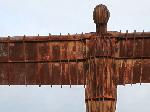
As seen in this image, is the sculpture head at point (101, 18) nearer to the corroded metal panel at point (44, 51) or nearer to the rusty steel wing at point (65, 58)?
the rusty steel wing at point (65, 58)

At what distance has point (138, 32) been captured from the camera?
13469 millimetres

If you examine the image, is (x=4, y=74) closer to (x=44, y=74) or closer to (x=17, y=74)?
(x=17, y=74)

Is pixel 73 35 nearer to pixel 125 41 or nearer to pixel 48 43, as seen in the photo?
pixel 48 43

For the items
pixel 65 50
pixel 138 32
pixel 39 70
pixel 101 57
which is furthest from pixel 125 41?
pixel 39 70

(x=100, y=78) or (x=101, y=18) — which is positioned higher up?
(x=101, y=18)

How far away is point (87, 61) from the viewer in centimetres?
1274

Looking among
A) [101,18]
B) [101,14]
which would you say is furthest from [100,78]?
[101,14]

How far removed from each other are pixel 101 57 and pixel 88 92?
1431mm

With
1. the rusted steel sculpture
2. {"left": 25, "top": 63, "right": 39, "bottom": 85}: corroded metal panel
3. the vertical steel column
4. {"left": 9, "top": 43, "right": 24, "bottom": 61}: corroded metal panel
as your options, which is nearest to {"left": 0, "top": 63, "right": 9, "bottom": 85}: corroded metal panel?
the rusted steel sculpture

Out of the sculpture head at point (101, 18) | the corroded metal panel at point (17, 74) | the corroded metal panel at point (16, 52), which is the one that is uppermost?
the sculpture head at point (101, 18)

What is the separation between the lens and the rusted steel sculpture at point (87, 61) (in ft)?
40.3

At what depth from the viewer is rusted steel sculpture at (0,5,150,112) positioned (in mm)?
12289

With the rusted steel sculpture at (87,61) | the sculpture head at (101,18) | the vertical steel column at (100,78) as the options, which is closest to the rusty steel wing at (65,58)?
the rusted steel sculpture at (87,61)

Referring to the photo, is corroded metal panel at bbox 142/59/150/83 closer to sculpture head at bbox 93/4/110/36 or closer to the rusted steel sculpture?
the rusted steel sculpture
